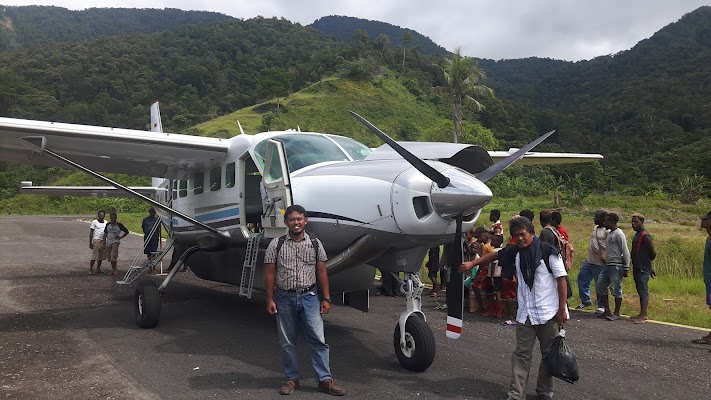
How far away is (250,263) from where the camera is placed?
7312mm

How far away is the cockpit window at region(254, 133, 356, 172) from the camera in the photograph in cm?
682

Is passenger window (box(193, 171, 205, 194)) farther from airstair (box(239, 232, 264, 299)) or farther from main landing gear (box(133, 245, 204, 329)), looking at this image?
airstair (box(239, 232, 264, 299))

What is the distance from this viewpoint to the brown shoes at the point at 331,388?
16.0 feet

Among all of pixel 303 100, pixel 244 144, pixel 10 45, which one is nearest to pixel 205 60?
pixel 303 100

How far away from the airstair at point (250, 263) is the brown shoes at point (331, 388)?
249 cm

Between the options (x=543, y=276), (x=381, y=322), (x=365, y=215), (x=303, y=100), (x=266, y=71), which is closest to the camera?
(x=543, y=276)

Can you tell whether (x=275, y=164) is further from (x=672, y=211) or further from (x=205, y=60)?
(x=205, y=60)

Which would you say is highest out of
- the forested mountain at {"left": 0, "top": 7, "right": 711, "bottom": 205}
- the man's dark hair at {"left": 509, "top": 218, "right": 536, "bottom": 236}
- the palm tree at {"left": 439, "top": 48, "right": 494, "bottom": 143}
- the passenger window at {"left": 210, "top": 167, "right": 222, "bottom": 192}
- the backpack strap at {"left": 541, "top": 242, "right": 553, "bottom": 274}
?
the forested mountain at {"left": 0, "top": 7, "right": 711, "bottom": 205}

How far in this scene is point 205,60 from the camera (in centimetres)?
12556

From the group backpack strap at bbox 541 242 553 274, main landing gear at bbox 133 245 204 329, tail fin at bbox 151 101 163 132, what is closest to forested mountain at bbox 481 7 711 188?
tail fin at bbox 151 101 163 132

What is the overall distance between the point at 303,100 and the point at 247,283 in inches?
3065

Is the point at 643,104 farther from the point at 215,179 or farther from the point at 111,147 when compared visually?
the point at 111,147

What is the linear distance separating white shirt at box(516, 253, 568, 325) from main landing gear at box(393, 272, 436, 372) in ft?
3.85

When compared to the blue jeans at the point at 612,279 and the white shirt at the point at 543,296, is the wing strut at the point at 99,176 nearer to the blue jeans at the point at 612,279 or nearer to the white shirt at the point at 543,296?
the white shirt at the point at 543,296
